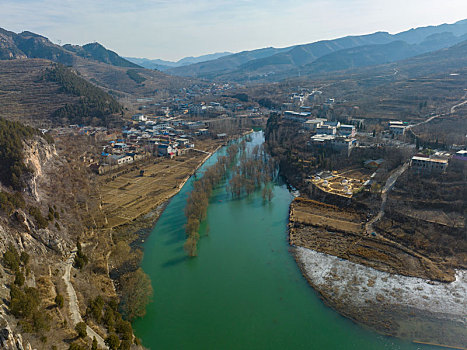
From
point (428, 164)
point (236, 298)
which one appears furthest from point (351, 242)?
point (428, 164)

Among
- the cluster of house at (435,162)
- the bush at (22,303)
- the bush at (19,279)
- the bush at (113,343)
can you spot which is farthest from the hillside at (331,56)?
the bush at (113,343)

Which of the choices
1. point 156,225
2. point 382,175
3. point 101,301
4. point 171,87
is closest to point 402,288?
point 382,175

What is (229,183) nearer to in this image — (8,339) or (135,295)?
(135,295)

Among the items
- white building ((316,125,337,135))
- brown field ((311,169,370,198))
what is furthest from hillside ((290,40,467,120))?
brown field ((311,169,370,198))

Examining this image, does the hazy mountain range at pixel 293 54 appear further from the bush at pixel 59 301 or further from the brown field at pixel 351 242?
the brown field at pixel 351 242

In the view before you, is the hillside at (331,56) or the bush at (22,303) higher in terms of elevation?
the hillside at (331,56)

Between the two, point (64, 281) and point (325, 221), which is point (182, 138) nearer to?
point (325, 221)
